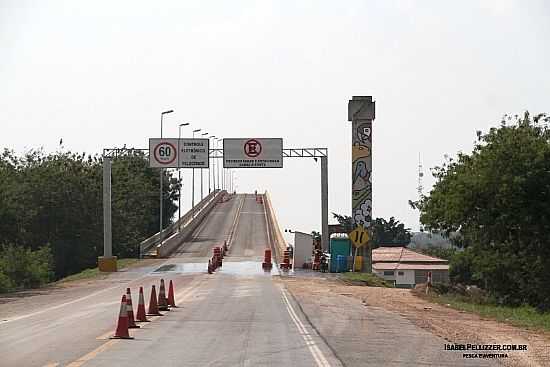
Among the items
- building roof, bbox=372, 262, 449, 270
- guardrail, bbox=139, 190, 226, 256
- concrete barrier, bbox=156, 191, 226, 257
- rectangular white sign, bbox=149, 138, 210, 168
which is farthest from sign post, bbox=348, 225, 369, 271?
building roof, bbox=372, 262, 449, 270

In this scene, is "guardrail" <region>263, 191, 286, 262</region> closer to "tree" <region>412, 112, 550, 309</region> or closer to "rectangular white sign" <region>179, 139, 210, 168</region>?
"rectangular white sign" <region>179, 139, 210, 168</region>

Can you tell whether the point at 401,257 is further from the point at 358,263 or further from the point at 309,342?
A: the point at 309,342

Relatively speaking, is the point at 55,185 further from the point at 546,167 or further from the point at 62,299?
the point at 546,167

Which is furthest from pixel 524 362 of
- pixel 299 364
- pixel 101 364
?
pixel 101 364

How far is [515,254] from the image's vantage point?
40.1 m

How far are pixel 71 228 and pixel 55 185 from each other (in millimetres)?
3700

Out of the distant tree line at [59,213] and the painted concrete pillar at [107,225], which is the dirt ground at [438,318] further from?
the distant tree line at [59,213]

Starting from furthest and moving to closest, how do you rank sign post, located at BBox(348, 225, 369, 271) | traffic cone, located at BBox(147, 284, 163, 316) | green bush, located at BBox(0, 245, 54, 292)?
sign post, located at BBox(348, 225, 369, 271) → green bush, located at BBox(0, 245, 54, 292) → traffic cone, located at BBox(147, 284, 163, 316)

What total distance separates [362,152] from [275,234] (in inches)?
1266

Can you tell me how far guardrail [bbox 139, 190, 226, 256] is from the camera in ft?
252

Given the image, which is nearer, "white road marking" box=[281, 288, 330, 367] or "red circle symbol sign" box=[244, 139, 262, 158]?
"white road marking" box=[281, 288, 330, 367]

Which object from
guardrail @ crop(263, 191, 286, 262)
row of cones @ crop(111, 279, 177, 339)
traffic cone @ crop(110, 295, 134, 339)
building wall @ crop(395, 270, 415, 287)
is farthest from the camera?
building wall @ crop(395, 270, 415, 287)

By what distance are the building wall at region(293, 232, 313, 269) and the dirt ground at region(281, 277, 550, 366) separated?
14.5 m

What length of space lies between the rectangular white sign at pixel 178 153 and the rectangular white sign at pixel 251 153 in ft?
4.53
